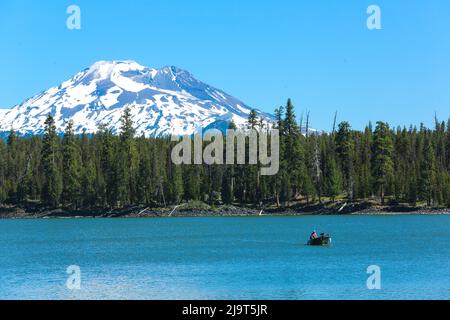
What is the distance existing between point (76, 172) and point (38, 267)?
102m

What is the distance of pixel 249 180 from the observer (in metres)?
156

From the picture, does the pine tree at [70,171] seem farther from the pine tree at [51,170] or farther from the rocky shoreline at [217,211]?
the rocky shoreline at [217,211]

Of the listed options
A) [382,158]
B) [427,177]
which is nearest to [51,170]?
[382,158]

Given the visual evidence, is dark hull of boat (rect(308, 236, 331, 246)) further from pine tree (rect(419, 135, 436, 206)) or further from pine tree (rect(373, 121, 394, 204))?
pine tree (rect(373, 121, 394, 204))

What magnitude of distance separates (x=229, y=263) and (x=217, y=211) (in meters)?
90.2

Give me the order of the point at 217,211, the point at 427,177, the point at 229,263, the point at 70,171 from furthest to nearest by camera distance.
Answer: the point at 70,171 < the point at 217,211 < the point at 427,177 < the point at 229,263

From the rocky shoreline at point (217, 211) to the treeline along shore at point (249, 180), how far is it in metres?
0.22

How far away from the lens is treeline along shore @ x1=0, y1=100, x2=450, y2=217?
14925 centimetres

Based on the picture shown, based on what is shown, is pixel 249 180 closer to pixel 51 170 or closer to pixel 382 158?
pixel 382 158

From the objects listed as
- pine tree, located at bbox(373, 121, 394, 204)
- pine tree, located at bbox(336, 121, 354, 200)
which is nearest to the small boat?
pine tree, located at bbox(373, 121, 394, 204)

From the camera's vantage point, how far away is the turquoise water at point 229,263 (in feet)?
163

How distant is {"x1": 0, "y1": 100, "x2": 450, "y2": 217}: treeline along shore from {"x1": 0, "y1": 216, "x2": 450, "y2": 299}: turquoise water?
37.3m

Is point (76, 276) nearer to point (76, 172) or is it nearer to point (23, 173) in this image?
point (76, 172)
